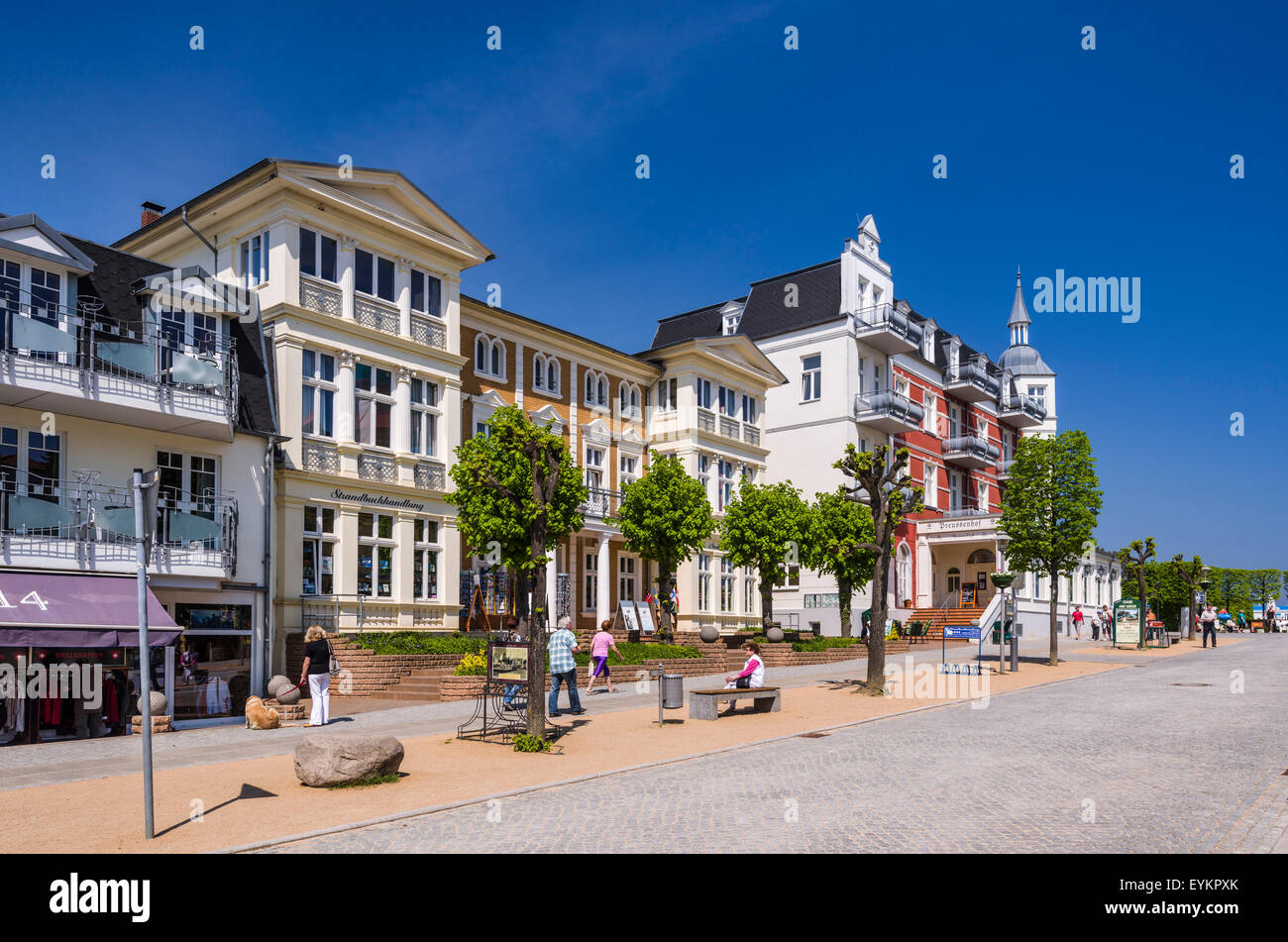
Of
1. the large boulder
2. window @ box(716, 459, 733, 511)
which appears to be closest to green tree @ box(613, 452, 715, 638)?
window @ box(716, 459, 733, 511)

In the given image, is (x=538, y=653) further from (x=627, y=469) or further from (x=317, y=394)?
(x=627, y=469)

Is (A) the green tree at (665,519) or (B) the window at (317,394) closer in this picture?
(B) the window at (317,394)

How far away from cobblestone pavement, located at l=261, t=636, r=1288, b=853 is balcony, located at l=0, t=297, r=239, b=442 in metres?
13.2

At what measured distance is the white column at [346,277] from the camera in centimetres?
2698

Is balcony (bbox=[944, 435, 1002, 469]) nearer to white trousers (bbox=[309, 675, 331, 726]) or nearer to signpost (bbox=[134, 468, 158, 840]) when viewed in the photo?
white trousers (bbox=[309, 675, 331, 726])

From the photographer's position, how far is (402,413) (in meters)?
28.3

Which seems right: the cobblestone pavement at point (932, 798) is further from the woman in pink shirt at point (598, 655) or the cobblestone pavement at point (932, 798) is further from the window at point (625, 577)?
the window at point (625, 577)

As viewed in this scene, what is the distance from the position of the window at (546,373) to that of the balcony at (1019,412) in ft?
119

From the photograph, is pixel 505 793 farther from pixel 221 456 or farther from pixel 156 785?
pixel 221 456

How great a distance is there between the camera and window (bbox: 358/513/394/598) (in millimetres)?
26781

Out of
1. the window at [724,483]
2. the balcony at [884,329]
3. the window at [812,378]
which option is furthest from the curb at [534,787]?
the balcony at [884,329]

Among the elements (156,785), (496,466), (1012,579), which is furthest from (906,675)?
(156,785)

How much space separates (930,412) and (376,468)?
36.6m

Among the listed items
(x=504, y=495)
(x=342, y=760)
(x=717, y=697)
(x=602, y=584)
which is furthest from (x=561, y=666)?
(x=602, y=584)
